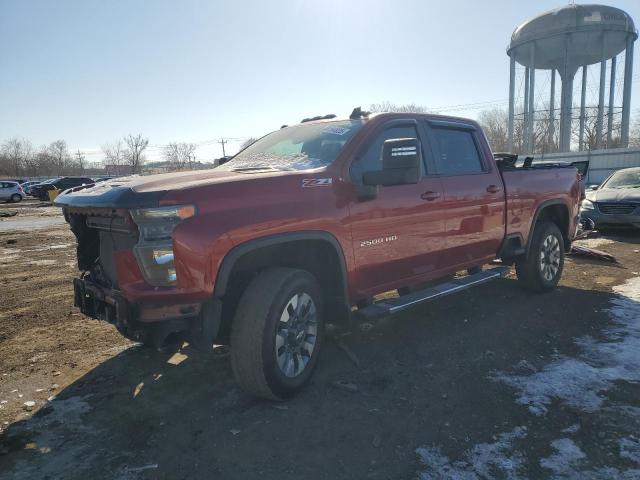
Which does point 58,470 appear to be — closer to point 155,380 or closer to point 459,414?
point 155,380

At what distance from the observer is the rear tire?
5.81 metres

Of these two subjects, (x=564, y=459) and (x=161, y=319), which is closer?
(x=564, y=459)

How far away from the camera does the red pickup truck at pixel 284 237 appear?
9.09ft

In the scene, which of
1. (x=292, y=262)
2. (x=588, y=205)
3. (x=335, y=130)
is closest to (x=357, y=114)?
(x=335, y=130)

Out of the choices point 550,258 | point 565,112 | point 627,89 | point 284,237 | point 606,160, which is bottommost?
point 550,258

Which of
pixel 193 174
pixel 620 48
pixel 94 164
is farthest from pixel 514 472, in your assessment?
pixel 94 164

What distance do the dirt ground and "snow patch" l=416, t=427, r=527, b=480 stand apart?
0.01m

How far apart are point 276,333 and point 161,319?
752 millimetres

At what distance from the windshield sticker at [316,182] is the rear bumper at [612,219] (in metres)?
8.23

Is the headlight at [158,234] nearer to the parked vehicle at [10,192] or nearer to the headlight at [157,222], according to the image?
the headlight at [157,222]

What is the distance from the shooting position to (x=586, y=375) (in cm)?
359

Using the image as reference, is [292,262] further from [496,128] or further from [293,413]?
[496,128]

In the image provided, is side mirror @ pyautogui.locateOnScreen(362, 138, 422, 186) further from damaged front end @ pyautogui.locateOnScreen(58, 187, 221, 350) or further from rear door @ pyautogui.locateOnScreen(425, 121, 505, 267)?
damaged front end @ pyautogui.locateOnScreen(58, 187, 221, 350)

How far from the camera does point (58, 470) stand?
8.41ft
